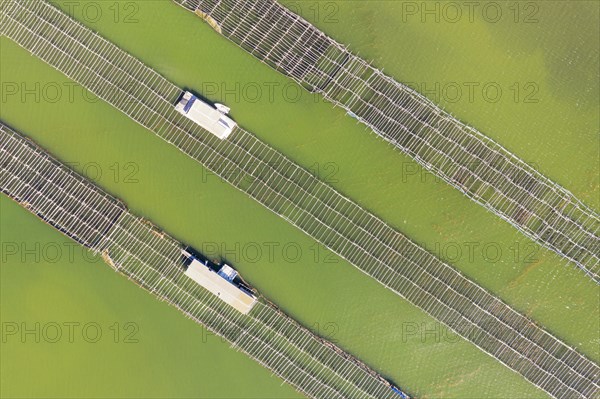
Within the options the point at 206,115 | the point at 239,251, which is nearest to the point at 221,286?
the point at 239,251

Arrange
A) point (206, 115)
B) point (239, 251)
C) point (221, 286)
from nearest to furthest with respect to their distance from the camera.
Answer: point (206, 115) < point (221, 286) < point (239, 251)

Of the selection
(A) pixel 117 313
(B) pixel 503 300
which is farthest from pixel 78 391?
(B) pixel 503 300

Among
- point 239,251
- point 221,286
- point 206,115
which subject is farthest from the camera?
point 239,251

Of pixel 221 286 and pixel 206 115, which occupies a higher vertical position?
pixel 206 115

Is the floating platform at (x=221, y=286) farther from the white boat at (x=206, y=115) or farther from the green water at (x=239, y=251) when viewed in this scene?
the white boat at (x=206, y=115)

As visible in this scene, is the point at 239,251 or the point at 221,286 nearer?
the point at 221,286

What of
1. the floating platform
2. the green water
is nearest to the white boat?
the green water

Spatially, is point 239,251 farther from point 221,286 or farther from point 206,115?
point 206,115

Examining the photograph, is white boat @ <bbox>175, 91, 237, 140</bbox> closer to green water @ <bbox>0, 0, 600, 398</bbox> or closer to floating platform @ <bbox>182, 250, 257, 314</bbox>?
green water @ <bbox>0, 0, 600, 398</bbox>

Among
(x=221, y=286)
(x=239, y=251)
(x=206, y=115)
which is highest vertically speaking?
(x=206, y=115)

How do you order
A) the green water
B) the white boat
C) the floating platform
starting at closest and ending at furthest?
1. the white boat
2. the floating platform
3. the green water
